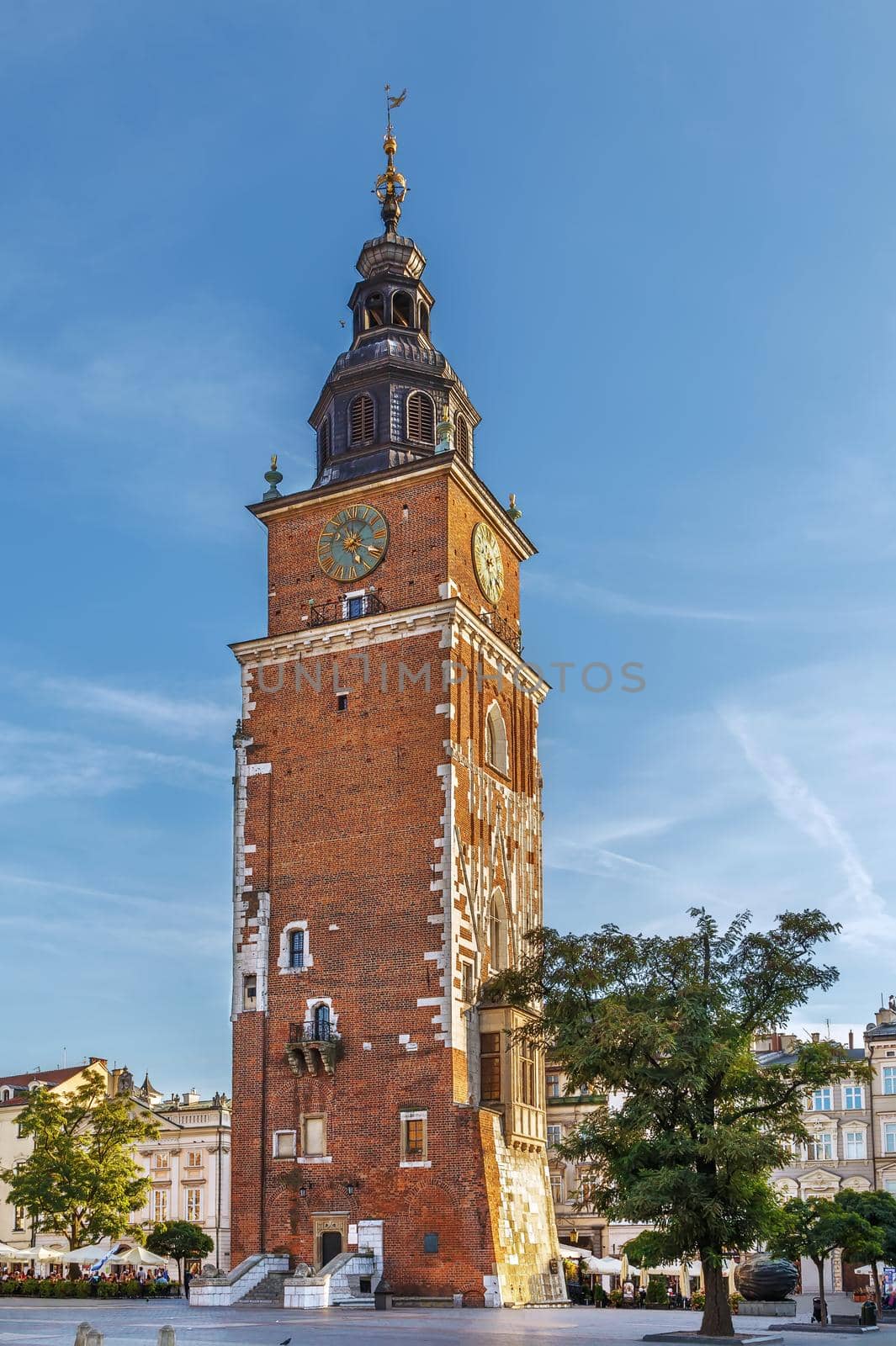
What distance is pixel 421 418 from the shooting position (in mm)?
51219

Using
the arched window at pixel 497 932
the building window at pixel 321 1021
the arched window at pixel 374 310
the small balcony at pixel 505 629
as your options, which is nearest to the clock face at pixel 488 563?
the small balcony at pixel 505 629

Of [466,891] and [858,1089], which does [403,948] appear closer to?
[466,891]

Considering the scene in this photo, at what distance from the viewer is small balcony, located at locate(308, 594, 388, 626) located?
157 feet

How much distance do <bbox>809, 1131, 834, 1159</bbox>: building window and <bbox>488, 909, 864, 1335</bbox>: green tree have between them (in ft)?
132

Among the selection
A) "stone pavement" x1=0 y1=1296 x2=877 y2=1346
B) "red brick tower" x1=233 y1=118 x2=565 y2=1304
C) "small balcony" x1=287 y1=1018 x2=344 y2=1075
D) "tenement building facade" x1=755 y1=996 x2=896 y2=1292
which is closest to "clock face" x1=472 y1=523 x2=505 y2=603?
"red brick tower" x1=233 y1=118 x2=565 y2=1304

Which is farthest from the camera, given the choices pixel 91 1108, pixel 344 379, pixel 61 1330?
pixel 91 1108

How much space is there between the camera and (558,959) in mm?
36562

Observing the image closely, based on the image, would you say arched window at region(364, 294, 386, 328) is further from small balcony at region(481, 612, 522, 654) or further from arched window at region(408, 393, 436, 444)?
small balcony at region(481, 612, 522, 654)

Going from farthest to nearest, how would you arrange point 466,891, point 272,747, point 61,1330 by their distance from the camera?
point 272,747
point 466,891
point 61,1330

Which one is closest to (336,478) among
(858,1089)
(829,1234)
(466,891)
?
(466,891)

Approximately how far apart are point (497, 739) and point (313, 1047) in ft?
39.6

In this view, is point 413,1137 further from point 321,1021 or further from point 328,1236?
point 321,1021

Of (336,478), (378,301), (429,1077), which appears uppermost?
(378,301)

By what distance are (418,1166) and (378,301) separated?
99.0ft
